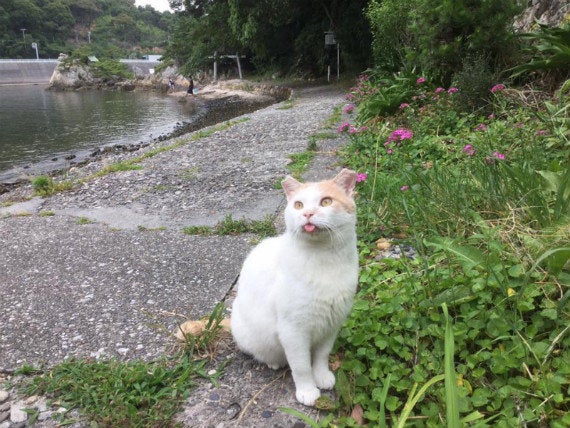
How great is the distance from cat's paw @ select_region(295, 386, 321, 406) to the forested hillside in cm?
8053

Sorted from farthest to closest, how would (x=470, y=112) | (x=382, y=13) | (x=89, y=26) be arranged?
(x=89, y=26), (x=382, y=13), (x=470, y=112)

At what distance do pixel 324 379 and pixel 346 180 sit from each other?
3.52ft

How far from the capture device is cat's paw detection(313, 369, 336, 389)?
2.24m

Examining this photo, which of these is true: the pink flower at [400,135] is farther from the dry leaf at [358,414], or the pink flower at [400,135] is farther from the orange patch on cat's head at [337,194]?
the dry leaf at [358,414]

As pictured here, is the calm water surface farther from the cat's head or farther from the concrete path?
the cat's head

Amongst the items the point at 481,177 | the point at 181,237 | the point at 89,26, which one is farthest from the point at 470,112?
the point at 89,26

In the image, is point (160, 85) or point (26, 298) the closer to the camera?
point (26, 298)

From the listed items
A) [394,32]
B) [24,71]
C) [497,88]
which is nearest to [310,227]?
[497,88]

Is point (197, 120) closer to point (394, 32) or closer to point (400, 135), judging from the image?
point (394, 32)

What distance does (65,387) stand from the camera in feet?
7.70

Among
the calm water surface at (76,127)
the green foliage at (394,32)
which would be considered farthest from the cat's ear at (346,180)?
the calm water surface at (76,127)

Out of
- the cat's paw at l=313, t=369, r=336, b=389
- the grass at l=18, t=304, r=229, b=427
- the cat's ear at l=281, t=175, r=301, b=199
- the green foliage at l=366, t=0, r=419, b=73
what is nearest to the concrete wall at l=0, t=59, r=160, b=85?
the green foliage at l=366, t=0, r=419, b=73

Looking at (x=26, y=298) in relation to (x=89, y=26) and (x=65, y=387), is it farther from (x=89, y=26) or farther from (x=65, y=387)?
(x=89, y=26)

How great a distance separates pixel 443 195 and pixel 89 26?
117857 mm
